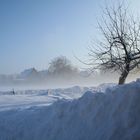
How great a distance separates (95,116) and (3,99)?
11.7 metres

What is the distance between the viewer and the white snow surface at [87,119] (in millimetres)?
8250

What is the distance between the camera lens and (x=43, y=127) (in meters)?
10.5

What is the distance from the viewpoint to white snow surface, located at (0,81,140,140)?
8.25 metres

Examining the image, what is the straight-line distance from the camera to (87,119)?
365 inches

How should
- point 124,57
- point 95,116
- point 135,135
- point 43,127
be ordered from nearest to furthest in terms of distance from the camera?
point 135,135, point 95,116, point 43,127, point 124,57

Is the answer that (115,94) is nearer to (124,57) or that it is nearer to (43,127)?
(43,127)

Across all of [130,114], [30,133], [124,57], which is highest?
[124,57]

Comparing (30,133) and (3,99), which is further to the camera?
(3,99)

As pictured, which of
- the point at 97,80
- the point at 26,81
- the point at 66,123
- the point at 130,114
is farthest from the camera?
the point at 26,81

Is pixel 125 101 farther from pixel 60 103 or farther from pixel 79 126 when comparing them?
pixel 60 103

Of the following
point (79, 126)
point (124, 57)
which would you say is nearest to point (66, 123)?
point (79, 126)

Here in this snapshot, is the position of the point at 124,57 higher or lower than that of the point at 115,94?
higher

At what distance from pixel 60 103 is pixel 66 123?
111 centimetres

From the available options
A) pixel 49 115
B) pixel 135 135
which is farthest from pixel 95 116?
pixel 49 115
